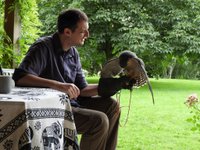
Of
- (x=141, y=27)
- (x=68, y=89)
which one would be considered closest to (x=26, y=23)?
(x=68, y=89)

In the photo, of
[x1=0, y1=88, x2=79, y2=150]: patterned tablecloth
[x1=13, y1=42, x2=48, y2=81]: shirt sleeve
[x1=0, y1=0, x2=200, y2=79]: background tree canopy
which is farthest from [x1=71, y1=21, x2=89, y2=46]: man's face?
[x1=0, y1=0, x2=200, y2=79]: background tree canopy

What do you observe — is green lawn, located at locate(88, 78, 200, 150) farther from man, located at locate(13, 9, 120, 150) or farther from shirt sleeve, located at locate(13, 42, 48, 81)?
shirt sleeve, located at locate(13, 42, 48, 81)

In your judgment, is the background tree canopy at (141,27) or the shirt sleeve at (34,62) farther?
the background tree canopy at (141,27)

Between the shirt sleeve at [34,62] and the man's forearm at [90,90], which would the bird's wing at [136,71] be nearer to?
the man's forearm at [90,90]

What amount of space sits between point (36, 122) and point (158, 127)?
247cm

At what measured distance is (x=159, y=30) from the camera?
A: 6.92m

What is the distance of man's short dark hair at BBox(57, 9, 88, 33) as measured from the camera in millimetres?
1644

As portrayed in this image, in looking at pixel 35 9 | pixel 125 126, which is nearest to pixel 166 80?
pixel 125 126

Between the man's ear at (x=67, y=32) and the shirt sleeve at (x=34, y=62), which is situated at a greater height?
the man's ear at (x=67, y=32)

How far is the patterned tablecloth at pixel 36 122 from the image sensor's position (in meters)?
1.04

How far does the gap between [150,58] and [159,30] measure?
524mm

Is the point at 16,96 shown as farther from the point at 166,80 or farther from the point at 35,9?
the point at 166,80

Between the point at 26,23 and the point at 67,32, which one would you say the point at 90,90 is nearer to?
the point at 67,32

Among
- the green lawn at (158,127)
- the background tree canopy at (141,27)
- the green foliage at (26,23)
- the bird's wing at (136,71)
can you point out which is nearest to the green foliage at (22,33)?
the green foliage at (26,23)
